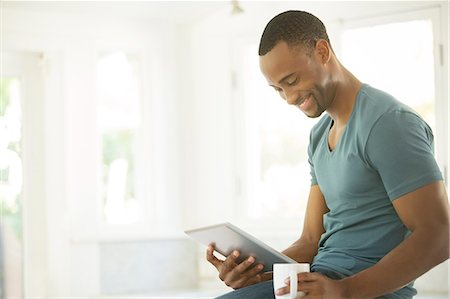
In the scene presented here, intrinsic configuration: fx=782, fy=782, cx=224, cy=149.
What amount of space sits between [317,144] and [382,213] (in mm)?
300

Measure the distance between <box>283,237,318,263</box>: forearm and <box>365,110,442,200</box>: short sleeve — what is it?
1.30 feet

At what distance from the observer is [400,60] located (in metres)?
4.59

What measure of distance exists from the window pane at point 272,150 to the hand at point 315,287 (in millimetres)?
3457

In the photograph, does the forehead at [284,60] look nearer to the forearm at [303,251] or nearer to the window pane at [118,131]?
the forearm at [303,251]

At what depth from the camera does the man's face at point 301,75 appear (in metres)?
1.76

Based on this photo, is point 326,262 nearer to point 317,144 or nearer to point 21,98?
point 317,144

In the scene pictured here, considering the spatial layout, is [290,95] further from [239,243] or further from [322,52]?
[239,243]

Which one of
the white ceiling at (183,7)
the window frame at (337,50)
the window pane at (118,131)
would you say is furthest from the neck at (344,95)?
the window pane at (118,131)

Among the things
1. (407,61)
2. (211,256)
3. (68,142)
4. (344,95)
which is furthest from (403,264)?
(68,142)

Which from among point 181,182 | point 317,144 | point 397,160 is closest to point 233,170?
point 181,182

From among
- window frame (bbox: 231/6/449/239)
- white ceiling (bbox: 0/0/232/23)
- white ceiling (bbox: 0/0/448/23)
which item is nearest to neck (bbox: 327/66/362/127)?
window frame (bbox: 231/6/449/239)

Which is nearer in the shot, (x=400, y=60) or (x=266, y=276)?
(x=266, y=276)

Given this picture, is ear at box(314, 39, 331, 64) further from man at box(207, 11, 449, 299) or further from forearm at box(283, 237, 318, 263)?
forearm at box(283, 237, 318, 263)

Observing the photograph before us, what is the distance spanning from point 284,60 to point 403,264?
1.71 ft
